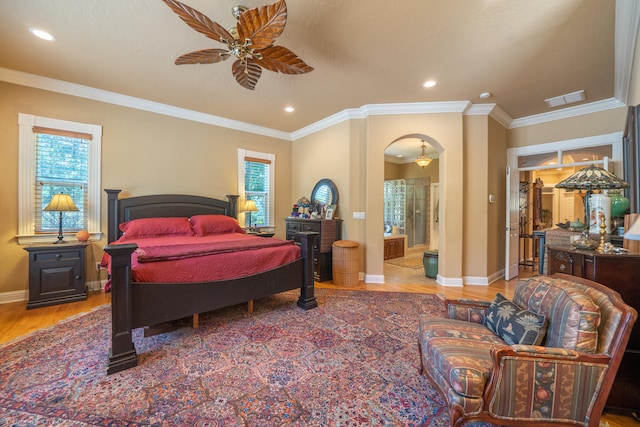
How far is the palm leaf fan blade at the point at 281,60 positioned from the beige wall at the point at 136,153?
2633mm

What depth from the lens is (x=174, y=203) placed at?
4.22m

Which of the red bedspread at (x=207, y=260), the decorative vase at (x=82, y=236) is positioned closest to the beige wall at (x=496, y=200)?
the red bedspread at (x=207, y=260)

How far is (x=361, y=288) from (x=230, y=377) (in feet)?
7.93

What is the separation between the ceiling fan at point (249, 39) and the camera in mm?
1789

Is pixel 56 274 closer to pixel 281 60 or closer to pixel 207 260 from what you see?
pixel 207 260

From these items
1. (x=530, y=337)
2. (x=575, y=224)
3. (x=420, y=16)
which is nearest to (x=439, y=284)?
(x=575, y=224)

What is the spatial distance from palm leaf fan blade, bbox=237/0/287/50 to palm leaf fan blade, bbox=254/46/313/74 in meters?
0.10

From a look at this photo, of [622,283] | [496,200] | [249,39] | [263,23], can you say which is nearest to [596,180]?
[622,283]

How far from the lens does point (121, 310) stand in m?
1.95

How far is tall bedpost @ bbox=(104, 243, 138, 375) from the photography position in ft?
6.27

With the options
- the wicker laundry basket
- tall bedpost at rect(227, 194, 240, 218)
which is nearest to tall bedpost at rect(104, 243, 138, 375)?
the wicker laundry basket

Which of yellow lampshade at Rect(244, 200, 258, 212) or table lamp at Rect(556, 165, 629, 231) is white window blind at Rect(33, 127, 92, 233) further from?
table lamp at Rect(556, 165, 629, 231)

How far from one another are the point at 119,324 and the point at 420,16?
3.46 meters

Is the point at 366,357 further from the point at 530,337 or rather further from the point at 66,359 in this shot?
the point at 66,359
